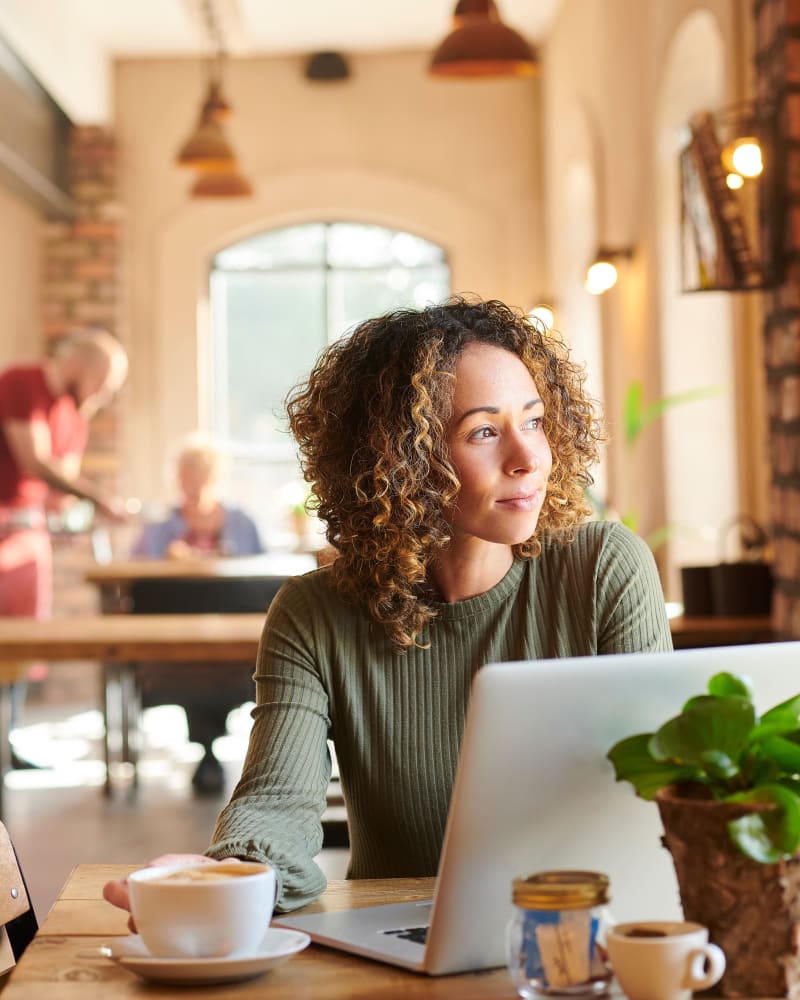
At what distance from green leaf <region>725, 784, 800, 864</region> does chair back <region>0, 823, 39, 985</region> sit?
761 mm

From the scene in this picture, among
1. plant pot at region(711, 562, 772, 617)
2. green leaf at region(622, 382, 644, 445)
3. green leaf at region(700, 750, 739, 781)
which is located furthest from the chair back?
green leaf at region(622, 382, 644, 445)

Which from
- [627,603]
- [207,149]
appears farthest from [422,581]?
[207,149]

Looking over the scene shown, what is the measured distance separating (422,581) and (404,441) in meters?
0.15

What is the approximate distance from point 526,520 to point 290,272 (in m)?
7.29

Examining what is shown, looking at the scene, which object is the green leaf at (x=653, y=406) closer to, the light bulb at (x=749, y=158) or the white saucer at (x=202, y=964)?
the light bulb at (x=749, y=158)

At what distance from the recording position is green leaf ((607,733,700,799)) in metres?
1.00

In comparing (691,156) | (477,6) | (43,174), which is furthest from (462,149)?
(691,156)

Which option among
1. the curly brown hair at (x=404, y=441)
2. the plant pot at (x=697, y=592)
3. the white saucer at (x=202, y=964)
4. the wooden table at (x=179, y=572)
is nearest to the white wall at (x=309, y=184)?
the wooden table at (x=179, y=572)

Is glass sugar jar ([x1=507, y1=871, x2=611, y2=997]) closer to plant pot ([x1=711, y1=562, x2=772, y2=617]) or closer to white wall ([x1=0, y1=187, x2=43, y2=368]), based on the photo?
plant pot ([x1=711, y1=562, x2=772, y2=617])

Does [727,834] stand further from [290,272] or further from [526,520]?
[290,272]

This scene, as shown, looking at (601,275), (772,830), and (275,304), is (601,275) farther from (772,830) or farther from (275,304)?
(772,830)

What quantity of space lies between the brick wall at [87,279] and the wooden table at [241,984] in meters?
6.92

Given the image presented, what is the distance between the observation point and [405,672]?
156 cm

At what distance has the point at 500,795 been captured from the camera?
1.00m
